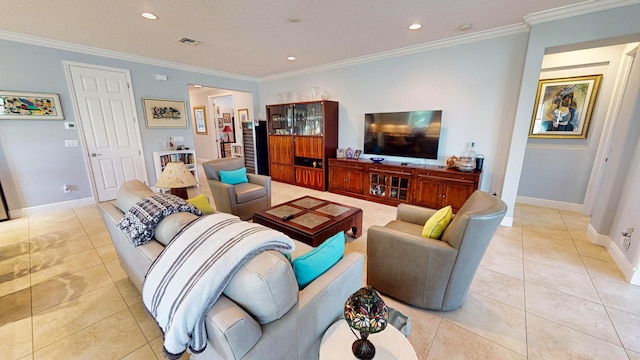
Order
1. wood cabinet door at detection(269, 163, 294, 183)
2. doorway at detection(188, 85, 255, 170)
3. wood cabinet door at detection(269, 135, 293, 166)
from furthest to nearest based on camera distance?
doorway at detection(188, 85, 255, 170)
wood cabinet door at detection(269, 163, 294, 183)
wood cabinet door at detection(269, 135, 293, 166)

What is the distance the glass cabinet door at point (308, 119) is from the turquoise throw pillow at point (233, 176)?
1.80 metres

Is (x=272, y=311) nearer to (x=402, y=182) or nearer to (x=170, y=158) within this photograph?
(x=402, y=182)

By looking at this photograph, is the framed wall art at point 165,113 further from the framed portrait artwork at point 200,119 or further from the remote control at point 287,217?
the remote control at point 287,217

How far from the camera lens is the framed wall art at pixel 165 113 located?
4.60 m

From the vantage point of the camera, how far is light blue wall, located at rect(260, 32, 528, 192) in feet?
10.8

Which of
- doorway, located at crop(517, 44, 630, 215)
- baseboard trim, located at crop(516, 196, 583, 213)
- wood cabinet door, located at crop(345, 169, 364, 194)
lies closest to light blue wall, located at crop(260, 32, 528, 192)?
doorway, located at crop(517, 44, 630, 215)

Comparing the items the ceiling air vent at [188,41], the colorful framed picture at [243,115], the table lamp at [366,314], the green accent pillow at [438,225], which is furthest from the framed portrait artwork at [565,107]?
the colorful framed picture at [243,115]

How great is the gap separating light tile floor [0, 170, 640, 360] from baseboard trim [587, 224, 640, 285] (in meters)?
0.06

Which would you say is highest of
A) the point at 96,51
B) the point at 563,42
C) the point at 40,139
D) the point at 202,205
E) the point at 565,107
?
the point at 96,51

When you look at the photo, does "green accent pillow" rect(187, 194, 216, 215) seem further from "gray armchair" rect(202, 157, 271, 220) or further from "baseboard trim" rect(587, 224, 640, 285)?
"baseboard trim" rect(587, 224, 640, 285)

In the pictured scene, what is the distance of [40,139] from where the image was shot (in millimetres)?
3664

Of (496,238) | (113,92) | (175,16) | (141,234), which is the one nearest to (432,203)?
(496,238)

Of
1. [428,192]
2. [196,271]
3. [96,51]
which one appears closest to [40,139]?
[96,51]

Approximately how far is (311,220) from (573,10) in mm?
3618
